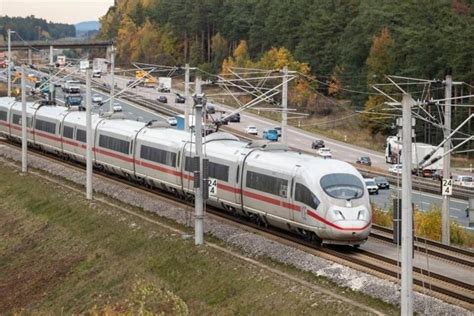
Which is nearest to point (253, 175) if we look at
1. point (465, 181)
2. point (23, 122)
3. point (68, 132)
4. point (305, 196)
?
point (305, 196)

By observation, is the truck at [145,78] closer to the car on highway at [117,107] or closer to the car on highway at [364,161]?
the car on highway at [364,161]

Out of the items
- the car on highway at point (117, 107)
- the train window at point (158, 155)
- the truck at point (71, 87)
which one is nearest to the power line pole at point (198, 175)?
the train window at point (158, 155)

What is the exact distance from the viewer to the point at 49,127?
191ft

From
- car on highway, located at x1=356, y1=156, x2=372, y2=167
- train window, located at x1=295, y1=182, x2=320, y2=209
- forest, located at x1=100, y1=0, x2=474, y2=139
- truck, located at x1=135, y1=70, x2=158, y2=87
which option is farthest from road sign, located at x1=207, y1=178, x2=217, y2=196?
car on highway, located at x1=356, y1=156, x2=372, y2=167

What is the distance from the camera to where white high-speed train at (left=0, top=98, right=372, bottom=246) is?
28984 millimetres

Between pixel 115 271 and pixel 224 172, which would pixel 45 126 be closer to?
pixel 224 172

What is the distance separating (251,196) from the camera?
110 feet

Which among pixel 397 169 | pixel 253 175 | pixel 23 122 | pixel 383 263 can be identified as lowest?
pixel 383 263

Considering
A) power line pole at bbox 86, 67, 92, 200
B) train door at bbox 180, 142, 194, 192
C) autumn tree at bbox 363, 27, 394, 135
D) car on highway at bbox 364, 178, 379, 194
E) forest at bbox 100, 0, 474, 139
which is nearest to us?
train door at bbox 180, 142, 194, 192

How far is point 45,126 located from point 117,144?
1258cm

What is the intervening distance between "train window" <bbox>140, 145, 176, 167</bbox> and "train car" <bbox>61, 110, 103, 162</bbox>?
7.67 meters

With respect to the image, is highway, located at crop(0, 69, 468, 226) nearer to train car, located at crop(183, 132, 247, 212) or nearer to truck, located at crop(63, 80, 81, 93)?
truck, located at crop(63, 80, 81, 93)

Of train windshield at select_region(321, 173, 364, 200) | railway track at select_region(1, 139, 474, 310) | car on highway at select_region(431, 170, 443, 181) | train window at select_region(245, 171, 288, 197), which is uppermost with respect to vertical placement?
train windshield at select_region(321, 173, 364, 200)

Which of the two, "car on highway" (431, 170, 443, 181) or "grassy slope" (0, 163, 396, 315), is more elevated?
"grassy slope" (0, 163, 396, 315)
